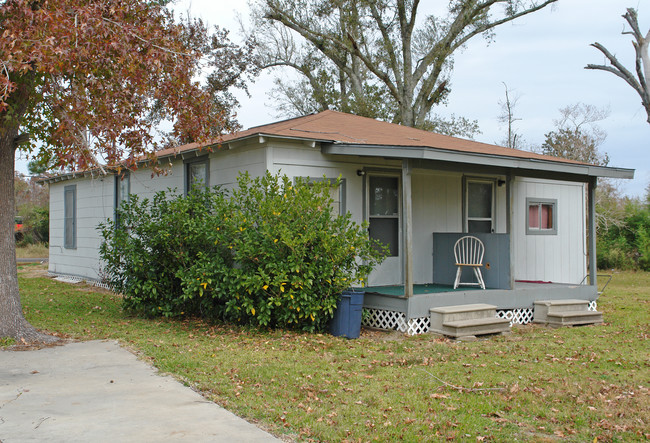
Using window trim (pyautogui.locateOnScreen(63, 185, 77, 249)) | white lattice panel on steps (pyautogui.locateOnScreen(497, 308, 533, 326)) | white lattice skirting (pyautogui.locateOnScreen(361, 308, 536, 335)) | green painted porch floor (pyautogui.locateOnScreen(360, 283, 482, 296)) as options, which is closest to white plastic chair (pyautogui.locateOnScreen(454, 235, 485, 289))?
green painted porch floor (pyautogui.locateOnScreen(360, 283, 482, 296))

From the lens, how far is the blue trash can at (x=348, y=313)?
8.22 metres

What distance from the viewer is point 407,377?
19.9ft

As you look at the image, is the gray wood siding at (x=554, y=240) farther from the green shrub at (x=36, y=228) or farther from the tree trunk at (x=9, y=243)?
the green shrub at (x=36, y=228)

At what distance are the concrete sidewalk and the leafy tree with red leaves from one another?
1781 mm

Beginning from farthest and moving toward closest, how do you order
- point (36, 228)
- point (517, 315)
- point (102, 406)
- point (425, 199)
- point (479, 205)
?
point (36, 228)
point (479, 205)
point (425, 199)
point (517, 315)
point (102, 406)

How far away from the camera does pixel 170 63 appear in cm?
834

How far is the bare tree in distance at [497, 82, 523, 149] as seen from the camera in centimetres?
3359

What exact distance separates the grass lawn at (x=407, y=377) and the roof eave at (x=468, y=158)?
2.62m

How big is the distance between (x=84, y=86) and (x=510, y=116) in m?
29.7

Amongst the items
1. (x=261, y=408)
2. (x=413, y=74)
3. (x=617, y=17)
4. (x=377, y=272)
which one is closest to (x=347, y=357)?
(x=261, y=408)

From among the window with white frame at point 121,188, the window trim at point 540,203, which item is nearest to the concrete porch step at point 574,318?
the window trim at point 540,203

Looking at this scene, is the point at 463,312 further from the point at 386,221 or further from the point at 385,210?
the point at 385,210

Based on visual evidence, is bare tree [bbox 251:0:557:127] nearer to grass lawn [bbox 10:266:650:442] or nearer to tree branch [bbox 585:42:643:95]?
tree branch [bbox 585:42:643:95]

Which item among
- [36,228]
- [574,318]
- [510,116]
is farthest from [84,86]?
[510,116]
